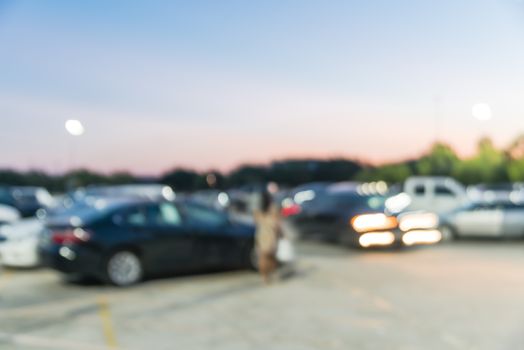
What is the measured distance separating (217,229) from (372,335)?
5026mm

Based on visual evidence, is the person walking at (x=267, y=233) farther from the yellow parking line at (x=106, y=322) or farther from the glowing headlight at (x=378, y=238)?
the glowing headlight at (x=378, y=238)

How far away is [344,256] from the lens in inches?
597

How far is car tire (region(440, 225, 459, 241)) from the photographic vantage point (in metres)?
18.9

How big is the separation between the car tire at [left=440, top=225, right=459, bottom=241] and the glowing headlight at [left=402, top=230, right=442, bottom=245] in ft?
2.00

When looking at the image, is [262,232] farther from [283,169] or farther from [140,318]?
[283,169]

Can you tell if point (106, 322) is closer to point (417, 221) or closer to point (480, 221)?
point (417, 221)

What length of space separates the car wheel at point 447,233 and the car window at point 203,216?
9.21 m

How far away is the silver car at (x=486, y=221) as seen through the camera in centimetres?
1872

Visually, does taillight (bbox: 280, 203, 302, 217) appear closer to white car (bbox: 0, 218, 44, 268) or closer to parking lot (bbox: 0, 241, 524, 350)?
parking lot (bbox: 0, 241, 524, 350)

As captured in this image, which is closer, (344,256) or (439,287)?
(439,287)

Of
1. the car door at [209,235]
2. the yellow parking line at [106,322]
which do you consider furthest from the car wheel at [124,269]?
the car door at [209,235]

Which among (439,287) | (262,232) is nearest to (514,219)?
(439,287)

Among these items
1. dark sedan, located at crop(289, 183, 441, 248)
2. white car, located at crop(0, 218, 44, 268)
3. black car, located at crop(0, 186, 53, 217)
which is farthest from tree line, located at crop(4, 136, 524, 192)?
white car, located at crop(0, 218, 44, 268)

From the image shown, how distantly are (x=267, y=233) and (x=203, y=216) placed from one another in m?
1.33
